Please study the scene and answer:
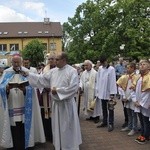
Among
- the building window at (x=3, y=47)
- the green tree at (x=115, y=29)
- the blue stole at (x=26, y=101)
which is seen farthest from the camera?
the building window at (x=3, y=47)

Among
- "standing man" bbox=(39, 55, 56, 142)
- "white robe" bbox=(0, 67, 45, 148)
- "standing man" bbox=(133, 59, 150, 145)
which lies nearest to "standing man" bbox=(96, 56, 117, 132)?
"standing man" bbox=(133, 59, 150, 145)

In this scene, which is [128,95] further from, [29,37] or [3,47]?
Answer: [3,47]

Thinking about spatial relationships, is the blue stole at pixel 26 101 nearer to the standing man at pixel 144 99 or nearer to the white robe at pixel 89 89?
the standing man at pixel 144 99

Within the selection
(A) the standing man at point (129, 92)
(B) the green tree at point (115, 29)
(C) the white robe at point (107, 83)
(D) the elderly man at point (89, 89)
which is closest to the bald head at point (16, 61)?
(A) the standing man at point (129, 92)

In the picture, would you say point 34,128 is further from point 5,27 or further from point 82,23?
point 5,27

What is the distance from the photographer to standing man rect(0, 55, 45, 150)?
25.6 feet

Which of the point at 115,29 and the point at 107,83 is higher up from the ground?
the point at 115,29

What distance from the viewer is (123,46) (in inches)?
1704

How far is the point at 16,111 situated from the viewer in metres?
7.91

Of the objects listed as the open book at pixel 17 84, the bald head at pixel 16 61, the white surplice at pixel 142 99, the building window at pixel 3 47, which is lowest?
the white surplice at pixel 142 99

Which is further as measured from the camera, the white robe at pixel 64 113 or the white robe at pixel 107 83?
the white robe at pixel 107 83

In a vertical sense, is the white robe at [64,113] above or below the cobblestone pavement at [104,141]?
above

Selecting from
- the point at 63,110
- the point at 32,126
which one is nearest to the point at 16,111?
the point at 32,126

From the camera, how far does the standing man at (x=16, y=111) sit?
782 cm
